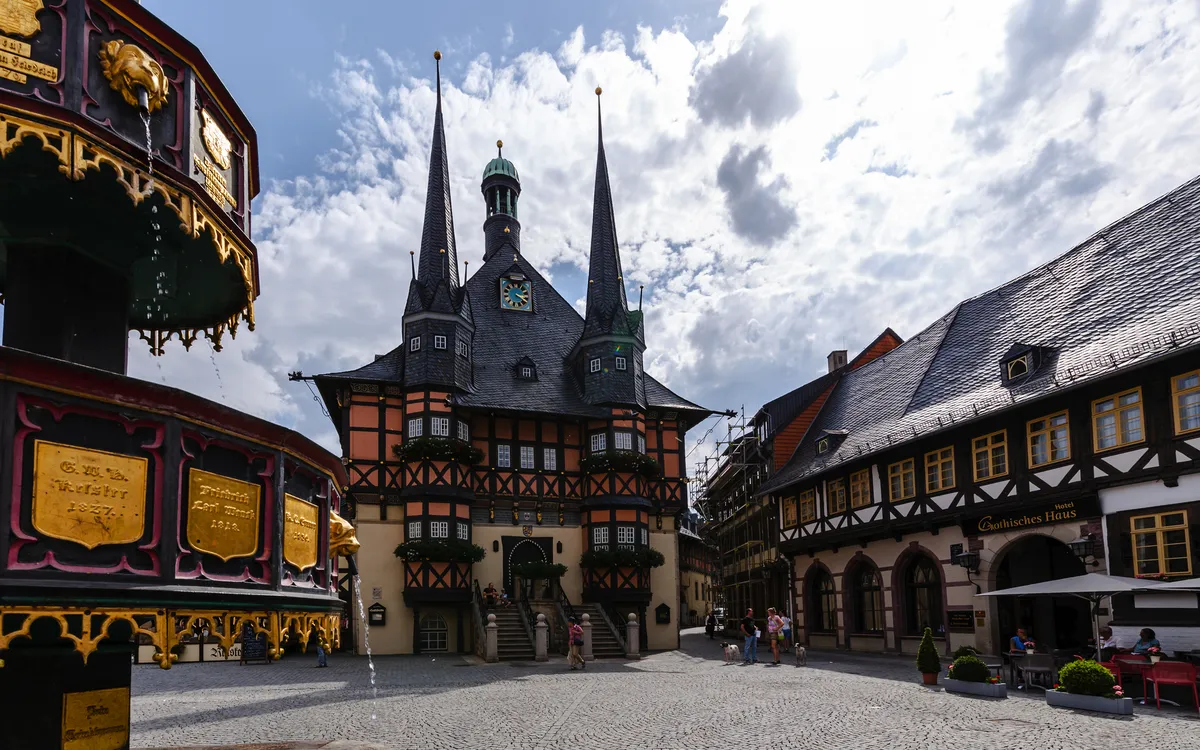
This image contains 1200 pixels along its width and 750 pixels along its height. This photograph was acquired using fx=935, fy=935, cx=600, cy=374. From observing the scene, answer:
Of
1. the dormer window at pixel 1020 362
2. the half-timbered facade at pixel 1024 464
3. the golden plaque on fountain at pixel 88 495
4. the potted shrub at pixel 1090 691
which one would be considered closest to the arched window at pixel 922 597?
the half-timbered facade at pixel 1024 464

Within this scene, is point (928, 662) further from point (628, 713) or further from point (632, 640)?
point (632, 640)

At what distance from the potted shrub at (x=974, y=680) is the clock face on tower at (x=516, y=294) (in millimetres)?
27406

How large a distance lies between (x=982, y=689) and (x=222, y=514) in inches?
579

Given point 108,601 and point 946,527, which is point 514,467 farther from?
point 108,601

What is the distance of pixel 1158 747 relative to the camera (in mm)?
11102

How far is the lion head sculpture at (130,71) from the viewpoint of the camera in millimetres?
6098

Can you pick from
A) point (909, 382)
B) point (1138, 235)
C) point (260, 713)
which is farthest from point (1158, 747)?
point (909, 382)

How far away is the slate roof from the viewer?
1991cm

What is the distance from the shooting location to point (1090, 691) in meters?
14.5

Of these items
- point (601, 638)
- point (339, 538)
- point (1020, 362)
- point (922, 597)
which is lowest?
point (601, 638)

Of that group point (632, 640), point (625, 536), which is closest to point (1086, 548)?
point (632, 640)

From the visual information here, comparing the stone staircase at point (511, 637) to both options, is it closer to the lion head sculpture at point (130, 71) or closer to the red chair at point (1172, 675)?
the red chair at point (1172, 675)

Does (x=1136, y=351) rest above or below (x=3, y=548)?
above

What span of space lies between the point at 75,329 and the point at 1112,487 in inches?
765
